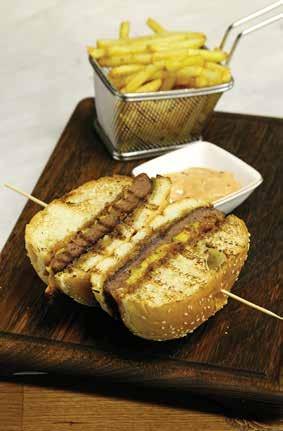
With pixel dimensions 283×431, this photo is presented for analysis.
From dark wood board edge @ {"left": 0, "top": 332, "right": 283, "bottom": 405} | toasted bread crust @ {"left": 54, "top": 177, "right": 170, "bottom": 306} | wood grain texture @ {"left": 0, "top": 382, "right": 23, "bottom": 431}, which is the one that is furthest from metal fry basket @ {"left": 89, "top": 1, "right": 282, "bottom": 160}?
wood grain texture @ {"left": 0, "top": 382, "right": 23, "bottom": 431}

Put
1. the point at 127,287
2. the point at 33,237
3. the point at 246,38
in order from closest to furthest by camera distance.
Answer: the point at 127,287
the point at 33,237
the point at 246,38

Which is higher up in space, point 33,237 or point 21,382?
point 33,237

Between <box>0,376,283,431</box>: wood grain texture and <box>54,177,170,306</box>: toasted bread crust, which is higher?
<box>54,177,170,306</box>: toasted bread crust

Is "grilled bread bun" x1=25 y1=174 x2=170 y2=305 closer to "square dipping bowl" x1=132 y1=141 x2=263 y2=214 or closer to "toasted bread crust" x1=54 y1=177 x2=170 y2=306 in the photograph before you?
"toasted bread crust" x1=54 y1=177 x2=170 y2=306

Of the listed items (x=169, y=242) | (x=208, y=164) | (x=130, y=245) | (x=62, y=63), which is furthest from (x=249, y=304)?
(x=62, y=63)

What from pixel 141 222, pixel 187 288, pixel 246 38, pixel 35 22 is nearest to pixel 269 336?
pixel 187 288

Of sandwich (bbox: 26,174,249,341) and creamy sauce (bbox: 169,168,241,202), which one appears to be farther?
creamy sauce (bbox: 169,168,241,202)

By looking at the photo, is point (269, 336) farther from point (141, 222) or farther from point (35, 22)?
point (35, 22)
